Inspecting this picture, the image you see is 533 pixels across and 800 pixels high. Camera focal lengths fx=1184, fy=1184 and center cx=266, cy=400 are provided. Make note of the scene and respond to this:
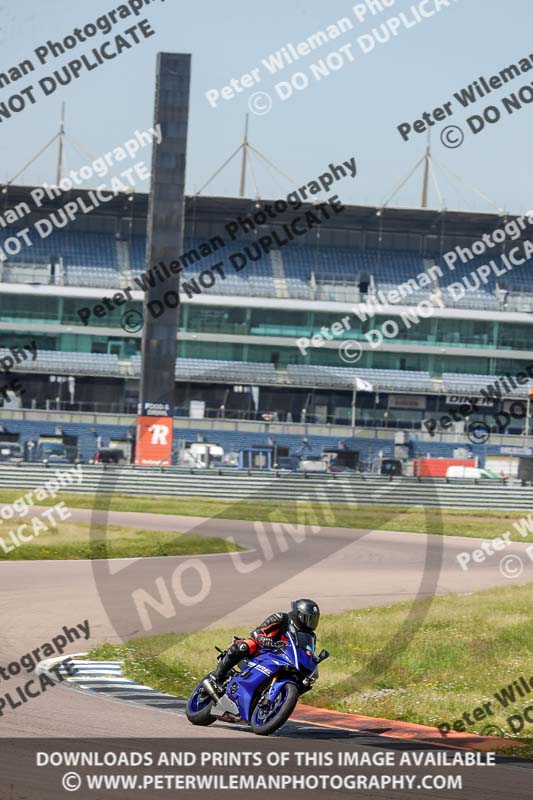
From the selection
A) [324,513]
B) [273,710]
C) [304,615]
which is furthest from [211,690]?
[324,513]

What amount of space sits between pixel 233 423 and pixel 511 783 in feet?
191

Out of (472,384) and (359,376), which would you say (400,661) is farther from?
(472,384)

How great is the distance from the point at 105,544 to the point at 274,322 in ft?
153

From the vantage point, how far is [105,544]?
98.4 feet

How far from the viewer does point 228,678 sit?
38.0ft

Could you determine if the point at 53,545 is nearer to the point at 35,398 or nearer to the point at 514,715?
the point at 514,715

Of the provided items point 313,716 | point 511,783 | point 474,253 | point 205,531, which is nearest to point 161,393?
point 205,531

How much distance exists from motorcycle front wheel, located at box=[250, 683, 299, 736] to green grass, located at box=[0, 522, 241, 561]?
17.0 meters

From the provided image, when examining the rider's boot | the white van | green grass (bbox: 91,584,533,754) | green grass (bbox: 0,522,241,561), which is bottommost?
green grass (bbox: 0,522,241,561)

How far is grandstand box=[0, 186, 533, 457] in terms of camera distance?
7344 cm

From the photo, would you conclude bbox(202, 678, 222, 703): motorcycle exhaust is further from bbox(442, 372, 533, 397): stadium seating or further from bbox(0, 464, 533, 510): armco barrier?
bbox(442, 372, 533, 397): stadium seating

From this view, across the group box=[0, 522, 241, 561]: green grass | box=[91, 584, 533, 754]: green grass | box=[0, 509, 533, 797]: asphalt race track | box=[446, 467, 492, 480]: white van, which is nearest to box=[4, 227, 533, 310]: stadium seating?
box=[446, 467, 492, 480]: white van

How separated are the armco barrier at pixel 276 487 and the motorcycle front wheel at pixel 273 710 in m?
33.9

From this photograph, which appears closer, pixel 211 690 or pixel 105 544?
pixel 211 690
